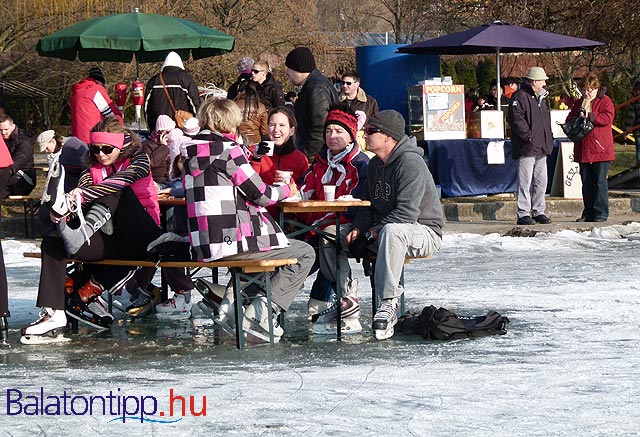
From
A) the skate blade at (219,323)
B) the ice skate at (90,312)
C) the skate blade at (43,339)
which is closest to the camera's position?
the skate blade at (219,323)

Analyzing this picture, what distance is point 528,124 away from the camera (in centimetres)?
1477

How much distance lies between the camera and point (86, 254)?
775 centimetres

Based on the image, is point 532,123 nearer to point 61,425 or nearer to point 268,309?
point 268,309

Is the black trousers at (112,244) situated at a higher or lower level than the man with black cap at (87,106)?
lower

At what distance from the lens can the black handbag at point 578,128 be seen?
14.7m

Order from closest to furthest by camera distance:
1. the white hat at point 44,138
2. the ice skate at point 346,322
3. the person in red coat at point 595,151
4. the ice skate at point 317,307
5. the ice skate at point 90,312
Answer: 1. the ice skate at point 346,322
2. the ice skate at point 90,312
3. the ice skate at point 317,307
4. the white hat at point 44,138
5. the person in red coat at point 595,151

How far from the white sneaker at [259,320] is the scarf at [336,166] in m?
0.96

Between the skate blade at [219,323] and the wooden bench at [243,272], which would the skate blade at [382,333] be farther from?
the skate blade at [219,323]

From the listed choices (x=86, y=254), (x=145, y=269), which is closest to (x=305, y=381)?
(x=86, y=254)

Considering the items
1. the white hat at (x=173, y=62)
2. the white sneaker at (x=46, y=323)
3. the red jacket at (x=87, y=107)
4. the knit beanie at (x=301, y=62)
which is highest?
the white hat at (x=173, y=62)

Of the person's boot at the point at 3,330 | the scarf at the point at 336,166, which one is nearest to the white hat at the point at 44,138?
the person's boot at the point at 3,330

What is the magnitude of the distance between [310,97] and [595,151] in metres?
6.34

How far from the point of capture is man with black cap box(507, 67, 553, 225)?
48.1ft

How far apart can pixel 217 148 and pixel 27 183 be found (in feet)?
24.7
